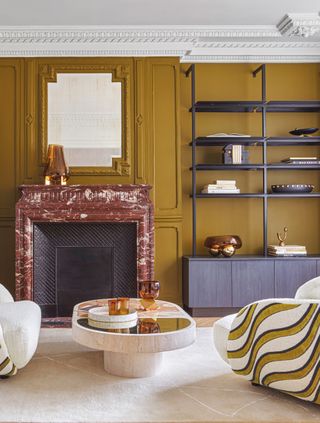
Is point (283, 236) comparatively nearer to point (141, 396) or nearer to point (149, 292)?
point (149, 292)

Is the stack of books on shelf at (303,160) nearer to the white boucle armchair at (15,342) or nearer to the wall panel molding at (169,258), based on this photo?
the wall panel molding at (169,258)

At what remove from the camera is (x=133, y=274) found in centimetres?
425

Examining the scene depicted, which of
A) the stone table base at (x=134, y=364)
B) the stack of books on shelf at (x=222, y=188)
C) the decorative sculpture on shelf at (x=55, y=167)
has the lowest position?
the stone table base at (x=134, y=364)

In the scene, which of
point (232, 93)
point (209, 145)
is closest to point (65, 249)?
point (209, 145)

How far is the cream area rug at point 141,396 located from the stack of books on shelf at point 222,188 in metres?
1.83

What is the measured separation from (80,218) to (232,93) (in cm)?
189

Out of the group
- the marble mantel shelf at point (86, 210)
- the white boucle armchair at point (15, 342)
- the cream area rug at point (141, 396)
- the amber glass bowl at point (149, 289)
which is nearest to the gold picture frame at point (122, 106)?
the marble mantel shelf at point (86, 210)

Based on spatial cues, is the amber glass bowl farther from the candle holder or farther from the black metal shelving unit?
the black metal shelving unit

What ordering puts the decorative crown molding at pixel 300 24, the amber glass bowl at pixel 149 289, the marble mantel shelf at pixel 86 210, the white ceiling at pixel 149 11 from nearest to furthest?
1. the amber glass bowl at pixel 149 289
2. the white ceiling at pixel 149 11
3. the decorative crown molding at pixel 300 24
4. the marble mantel shelf at pixel 86 210

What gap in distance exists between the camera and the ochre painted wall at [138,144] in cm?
432

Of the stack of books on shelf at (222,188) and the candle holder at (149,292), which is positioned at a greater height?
the stack of books on shelf at (222,188)

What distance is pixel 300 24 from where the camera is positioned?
4004mm

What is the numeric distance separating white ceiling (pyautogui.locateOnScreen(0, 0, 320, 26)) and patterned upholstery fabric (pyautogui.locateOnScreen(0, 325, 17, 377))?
8.59 ft

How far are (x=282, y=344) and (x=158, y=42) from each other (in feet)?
10.2
